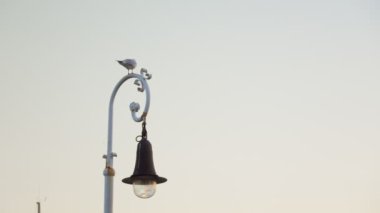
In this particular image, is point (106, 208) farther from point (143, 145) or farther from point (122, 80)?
point (122, 80)

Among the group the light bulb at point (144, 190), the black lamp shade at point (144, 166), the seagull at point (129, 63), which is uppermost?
the seagull at point (129, 63)

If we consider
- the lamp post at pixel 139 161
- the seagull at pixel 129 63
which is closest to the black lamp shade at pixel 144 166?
the lamp post at pixel 139 161

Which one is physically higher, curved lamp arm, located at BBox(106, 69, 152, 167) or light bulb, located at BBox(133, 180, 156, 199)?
curved lamp arm, located at BBox(106, 69, 152, 167)

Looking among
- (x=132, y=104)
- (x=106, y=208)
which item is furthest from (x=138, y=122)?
(x=106, y=208)

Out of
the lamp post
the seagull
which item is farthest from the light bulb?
the seagull

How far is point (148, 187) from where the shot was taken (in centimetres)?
1703

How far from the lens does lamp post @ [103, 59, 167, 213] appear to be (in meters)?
17.0

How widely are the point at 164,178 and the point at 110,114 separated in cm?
165

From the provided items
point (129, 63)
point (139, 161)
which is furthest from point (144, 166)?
point (129, 63)

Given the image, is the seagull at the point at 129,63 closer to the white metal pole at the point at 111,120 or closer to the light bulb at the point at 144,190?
the white metal pole at the point at 111,120

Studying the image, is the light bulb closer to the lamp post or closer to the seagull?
the lamp post

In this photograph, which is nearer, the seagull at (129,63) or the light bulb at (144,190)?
the light bulb at (144,190)

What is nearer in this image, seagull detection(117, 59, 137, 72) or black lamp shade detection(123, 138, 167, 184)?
black lamp shade detection(123, 138, 167, 184)

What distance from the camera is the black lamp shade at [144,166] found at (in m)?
17.1
